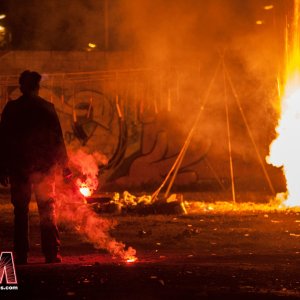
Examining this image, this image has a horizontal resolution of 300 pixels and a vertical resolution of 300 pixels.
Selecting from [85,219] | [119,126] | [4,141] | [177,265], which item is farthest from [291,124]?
[4,141]

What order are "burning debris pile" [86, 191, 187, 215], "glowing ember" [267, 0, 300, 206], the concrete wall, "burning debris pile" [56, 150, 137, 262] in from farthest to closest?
the concrete wall, "glowing ember" [267, 0, 300, 206], "burning debris pile" [86, 191, 187, 215], "burning debris pile" [56, 150, 137, 262]

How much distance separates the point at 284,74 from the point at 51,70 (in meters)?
5.20

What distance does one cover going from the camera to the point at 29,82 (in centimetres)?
→ 495

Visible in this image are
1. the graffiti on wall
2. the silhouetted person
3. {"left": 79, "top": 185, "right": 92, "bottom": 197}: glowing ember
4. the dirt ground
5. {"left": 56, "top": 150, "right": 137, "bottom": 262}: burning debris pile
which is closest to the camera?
the dirt ground

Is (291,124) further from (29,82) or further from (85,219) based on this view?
(29,82)

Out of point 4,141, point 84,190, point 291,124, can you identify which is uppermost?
point 291,124

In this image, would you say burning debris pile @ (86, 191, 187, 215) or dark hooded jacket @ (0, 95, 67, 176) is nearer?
dark hooded jacket @ (0, 95, 67, 176)

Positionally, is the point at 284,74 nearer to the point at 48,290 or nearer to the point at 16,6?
the point at 16,6

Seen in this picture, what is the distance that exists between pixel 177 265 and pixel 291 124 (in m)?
7.43

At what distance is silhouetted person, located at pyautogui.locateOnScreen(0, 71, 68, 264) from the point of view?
16.2ft

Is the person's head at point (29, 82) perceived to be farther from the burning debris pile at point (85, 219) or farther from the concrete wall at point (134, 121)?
the concrete wall at point (134, 121)

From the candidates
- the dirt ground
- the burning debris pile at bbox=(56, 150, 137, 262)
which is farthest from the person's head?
the dirt ground

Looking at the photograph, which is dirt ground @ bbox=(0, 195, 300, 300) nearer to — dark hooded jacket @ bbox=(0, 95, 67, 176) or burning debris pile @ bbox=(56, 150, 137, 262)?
burning debris pile @ bbox=(56, 150, 137, 262)

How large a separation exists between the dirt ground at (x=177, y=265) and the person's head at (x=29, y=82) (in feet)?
4.33
